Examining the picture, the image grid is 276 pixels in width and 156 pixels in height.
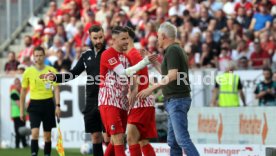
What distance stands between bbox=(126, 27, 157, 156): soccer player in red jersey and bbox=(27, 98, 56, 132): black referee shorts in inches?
144

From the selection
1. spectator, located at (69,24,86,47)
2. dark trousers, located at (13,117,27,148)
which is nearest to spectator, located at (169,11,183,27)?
spectator, located at (69,24,86,47)

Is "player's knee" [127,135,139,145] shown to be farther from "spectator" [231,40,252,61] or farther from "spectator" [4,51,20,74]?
"spectator" [4,51,20,74]

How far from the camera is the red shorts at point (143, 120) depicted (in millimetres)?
14625

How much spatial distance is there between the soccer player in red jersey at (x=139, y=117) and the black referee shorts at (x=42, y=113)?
365 centimetres

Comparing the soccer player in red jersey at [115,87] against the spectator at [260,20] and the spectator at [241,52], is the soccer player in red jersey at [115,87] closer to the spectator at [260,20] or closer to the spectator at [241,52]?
the spectator at [241,52]

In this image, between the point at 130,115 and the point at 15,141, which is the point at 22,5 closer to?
the point at 15,141

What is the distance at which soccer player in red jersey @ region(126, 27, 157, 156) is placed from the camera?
14602 millimetres

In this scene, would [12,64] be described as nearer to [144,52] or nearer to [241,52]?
[241,52]

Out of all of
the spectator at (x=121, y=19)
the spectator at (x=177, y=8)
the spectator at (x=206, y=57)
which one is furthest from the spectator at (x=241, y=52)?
the spectator at (x=121, y=19)

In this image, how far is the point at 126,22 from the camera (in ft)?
88.5

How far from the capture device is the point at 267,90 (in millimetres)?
21781

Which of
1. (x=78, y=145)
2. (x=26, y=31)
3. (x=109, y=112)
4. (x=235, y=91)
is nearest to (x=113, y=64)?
(x=109, y=112)

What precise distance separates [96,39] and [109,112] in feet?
7.02

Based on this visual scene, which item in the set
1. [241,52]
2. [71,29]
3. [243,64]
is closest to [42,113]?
[243,64]
